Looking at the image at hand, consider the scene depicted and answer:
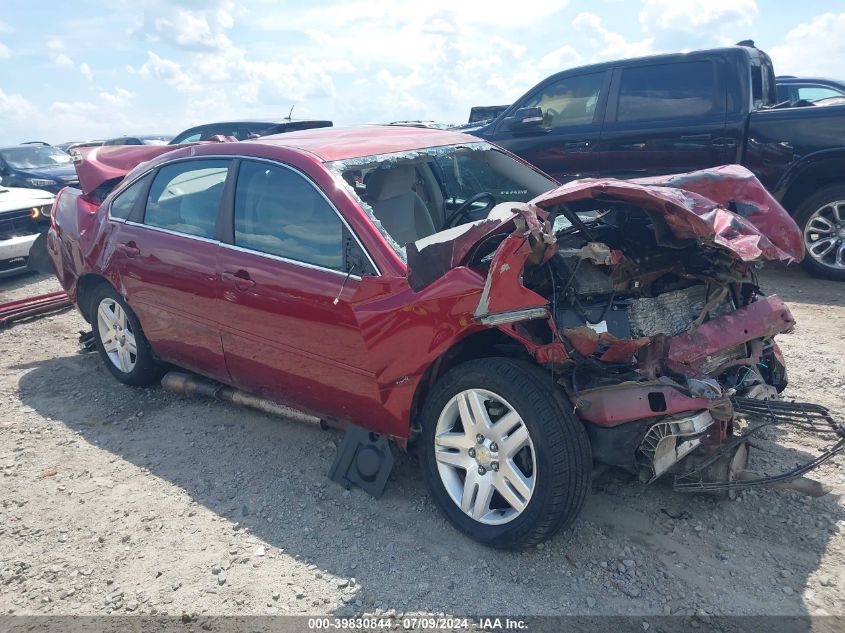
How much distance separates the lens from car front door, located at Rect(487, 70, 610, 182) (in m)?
7.66

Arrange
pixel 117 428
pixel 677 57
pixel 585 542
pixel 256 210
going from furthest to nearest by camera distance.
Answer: pixel 677 57 → pixel 117 428 → pixel 256 210 → pixel 585 542

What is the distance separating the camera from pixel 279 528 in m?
3.35

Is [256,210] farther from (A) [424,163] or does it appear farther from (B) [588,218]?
(B) [588,218]

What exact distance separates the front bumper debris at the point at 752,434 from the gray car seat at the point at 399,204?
1866mm

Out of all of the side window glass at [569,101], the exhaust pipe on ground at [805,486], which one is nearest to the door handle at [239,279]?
the exhaust pipe on ground at [805,486]

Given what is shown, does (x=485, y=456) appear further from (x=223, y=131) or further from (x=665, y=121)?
(x=223, y=131)

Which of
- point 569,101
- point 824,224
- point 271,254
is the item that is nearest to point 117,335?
point 271,254

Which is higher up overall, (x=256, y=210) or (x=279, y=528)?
(x=256, y=210)

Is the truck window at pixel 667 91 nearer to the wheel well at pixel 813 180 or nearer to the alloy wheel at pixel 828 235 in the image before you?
the wheel well at pixel 813 180

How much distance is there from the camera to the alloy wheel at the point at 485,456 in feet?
9.71

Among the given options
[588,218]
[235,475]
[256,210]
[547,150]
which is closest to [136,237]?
[256,210]

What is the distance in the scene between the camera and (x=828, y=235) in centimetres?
678

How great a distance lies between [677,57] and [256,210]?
5.31 meters

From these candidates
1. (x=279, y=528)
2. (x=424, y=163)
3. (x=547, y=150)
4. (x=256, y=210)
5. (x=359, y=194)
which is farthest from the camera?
(x=547, y=150)
